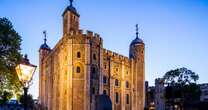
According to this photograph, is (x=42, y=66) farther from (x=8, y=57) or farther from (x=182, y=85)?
(x=8, y=57)

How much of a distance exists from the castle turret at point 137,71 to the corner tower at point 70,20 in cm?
1556

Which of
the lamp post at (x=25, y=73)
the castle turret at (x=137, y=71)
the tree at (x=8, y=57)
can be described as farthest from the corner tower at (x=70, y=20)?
the lamp post at (x=25, y=73)

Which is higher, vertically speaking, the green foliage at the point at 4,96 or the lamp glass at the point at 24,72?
the lamp glass at the point at 24,72

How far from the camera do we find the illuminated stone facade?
61.5 metres

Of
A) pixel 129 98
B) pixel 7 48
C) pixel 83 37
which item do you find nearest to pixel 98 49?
pixel 83 37

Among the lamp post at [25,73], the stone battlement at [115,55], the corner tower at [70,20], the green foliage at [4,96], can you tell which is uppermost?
the corner tower at [70,20]

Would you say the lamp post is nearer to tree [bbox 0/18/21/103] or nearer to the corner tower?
tree [bbox 0/18/21/103]

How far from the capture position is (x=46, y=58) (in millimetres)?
77938

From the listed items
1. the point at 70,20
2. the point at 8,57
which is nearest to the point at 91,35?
the point at 70,20

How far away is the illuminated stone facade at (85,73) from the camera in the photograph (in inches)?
2420

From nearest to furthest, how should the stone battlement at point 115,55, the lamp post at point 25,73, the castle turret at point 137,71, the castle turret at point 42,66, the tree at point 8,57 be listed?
the lamp post at point 25,73 < the tree at point 8,57 < the stone battlement at point 115,55 < the castle turret at point 137,71 < the castle turret at point 42,66

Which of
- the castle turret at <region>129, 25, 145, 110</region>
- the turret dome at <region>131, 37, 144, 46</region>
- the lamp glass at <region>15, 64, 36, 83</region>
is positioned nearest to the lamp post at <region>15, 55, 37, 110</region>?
the lamp glass at <region>15, 64, 36, 83</region>

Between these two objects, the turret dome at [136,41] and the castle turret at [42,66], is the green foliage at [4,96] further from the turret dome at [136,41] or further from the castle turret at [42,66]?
the turret dome at [136,41]

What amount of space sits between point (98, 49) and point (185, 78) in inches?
615
